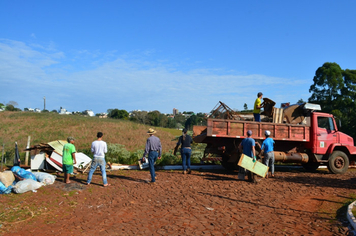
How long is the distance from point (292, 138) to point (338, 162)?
252cm

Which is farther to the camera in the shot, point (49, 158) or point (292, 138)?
point (292, 138)

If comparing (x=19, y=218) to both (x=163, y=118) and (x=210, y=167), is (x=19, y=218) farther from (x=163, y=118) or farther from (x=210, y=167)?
(x=163, y=118)

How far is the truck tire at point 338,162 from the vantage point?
12.1 metres

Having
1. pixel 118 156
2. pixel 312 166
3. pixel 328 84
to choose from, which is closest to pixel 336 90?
pixel 328 84

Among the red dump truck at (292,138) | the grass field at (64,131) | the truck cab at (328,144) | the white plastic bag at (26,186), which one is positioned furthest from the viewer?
the grass field at (64,131)

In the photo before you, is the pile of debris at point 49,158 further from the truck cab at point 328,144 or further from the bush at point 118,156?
the truck cab at point 328,144

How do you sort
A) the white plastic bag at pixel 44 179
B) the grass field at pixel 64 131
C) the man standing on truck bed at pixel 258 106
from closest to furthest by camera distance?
1. the white plastic bag at pixel 44 179
2. the man standing on truck bed at pixel 258 106
3. the grass field at pixel 64 131

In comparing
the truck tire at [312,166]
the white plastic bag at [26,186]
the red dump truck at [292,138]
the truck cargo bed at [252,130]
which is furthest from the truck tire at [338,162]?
the white plastic bag at [26,186]

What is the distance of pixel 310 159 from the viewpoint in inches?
486

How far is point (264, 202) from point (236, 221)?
66.8 inches

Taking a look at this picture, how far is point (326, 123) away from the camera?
1237 cm

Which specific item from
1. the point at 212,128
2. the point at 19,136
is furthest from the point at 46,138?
the point at 212,128

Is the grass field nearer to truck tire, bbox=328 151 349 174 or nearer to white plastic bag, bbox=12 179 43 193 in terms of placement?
truck tire, bbox=328 151 349 174

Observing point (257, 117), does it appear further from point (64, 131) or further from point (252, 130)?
point (64, 131)
